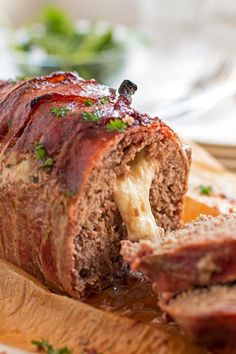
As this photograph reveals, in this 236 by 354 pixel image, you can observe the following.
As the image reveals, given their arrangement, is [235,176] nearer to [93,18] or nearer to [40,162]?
[40,162]

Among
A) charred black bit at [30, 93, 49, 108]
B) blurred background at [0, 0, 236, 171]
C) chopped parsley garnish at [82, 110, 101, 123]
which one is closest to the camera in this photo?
chopped parsley garnish at [82, 110, 101, 123]

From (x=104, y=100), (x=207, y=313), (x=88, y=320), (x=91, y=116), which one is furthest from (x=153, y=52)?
(x=207, y=313)

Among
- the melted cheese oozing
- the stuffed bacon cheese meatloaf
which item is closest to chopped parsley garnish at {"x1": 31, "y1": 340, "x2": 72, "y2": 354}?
the stuffed bacon cheese meatloaf

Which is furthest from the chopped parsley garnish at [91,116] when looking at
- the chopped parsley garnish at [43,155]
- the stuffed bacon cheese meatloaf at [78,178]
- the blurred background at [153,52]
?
the blurred background at [153,52]

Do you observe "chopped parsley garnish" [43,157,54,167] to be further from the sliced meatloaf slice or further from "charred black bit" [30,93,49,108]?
the sliced meatloaf slice

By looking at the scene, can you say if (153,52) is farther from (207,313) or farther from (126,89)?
(207,313)

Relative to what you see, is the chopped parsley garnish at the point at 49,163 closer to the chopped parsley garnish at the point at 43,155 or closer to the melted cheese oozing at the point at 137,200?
the chopped parsley garnish at the point at 43,155
